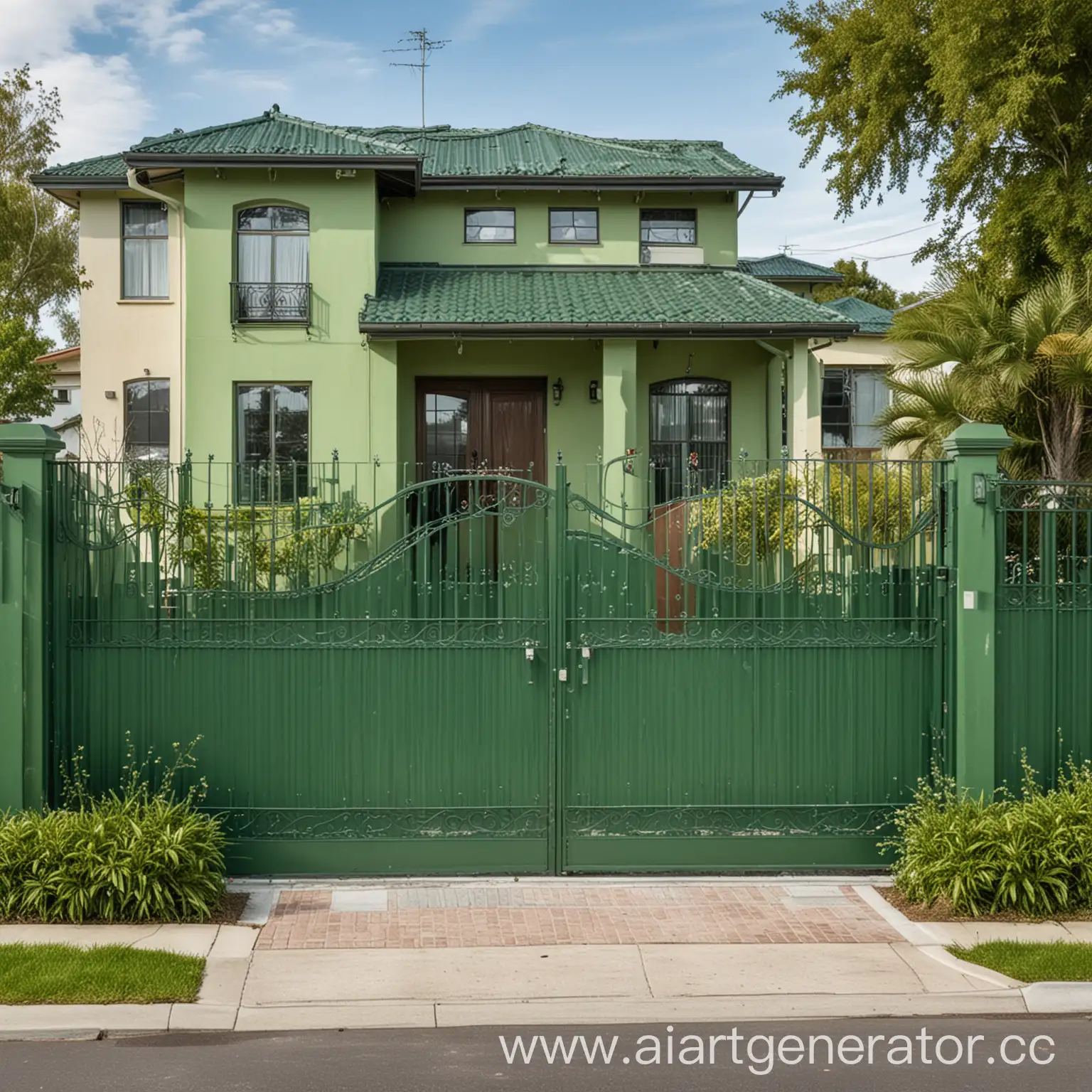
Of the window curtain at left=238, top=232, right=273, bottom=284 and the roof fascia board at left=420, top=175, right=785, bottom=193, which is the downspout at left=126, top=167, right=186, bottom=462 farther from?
the roof fascia board at left=420, top=175, right=785, bottom=193

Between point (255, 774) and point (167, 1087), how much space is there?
3.03m

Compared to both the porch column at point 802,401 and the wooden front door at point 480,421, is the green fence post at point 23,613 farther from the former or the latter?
the porch column at point 802,401

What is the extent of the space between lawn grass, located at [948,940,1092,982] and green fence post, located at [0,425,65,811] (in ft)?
18.5

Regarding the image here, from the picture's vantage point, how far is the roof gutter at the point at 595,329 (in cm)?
1861

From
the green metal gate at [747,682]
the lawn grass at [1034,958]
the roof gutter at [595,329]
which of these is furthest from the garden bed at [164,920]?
the roof gutter at [595,329]

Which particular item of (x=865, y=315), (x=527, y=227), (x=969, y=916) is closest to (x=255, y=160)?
(x=527, y=227)

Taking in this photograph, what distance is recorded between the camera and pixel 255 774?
8.30 m

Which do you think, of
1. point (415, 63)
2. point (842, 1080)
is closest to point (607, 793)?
point (842, 1080)

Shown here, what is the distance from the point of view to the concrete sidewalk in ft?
20.3

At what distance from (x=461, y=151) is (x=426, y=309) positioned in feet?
17.3

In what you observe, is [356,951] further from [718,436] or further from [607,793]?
[718,436]

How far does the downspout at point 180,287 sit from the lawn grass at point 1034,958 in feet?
50.4

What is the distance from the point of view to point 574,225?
21.8 metres

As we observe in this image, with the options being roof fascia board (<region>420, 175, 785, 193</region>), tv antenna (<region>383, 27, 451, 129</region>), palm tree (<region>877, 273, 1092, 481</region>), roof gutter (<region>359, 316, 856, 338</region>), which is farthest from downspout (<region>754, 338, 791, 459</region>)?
tv antenna (<region>383, 27, 451, 129</region>)
